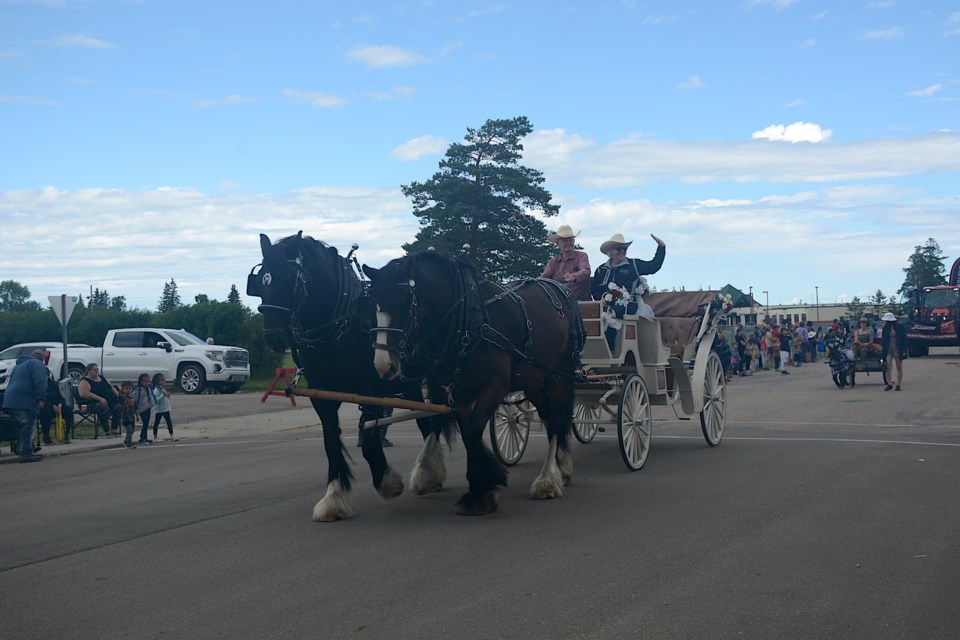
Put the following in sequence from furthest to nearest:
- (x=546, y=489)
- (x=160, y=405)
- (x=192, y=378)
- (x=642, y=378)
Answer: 1. (x=192, y=378)
2. (x=160, y=405)
3. (x=642, y=378)
4. (x=546, y=489)

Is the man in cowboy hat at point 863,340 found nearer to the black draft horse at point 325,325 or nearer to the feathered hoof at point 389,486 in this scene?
the feathered hoof at point 389,486

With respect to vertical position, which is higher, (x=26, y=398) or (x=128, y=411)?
(x=26, y=398)

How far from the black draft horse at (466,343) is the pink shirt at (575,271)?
98.5 inches

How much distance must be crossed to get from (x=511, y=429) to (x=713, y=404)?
3.15 metres

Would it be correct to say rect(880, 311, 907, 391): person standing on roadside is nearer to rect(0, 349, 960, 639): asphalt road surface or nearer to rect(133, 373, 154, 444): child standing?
rect(0, 349, 960, 639): asphalt road surface

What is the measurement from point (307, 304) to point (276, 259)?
48 centimetres

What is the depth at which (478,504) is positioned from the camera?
314 inches

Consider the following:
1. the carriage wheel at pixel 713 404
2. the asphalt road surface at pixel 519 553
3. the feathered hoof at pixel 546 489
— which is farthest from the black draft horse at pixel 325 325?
the carriage wheel at pixel 713 404

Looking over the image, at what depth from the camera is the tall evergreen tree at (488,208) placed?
38375mm

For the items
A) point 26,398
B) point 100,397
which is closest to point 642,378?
point 26,398

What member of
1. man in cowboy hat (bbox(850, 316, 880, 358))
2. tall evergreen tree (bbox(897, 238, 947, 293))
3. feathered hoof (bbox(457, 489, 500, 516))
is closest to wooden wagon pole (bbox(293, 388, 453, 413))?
feathered hoof (bbox(457, 489, 500, 516))

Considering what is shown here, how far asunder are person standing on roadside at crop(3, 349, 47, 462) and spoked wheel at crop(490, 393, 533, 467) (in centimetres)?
832

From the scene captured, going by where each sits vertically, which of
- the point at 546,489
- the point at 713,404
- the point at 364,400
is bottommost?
the point at 546,489

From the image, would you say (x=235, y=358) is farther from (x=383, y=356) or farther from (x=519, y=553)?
(x=519, y=553)
